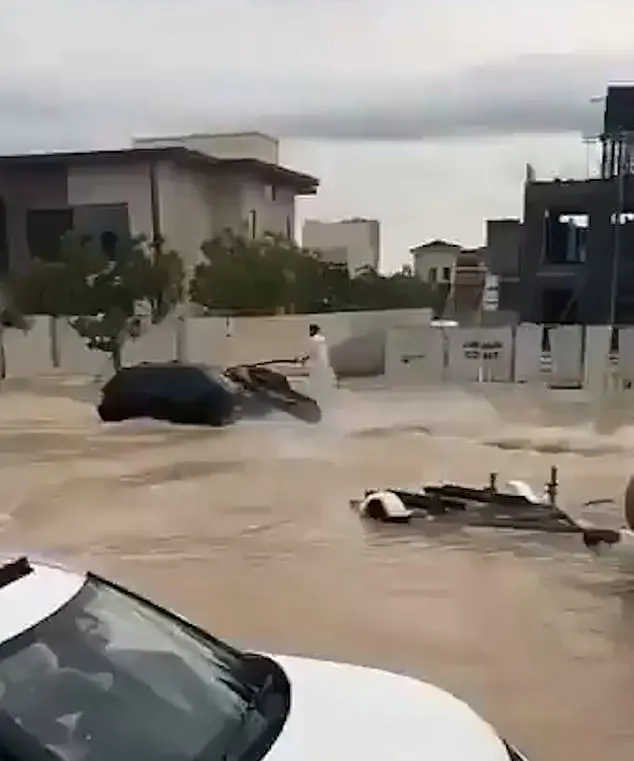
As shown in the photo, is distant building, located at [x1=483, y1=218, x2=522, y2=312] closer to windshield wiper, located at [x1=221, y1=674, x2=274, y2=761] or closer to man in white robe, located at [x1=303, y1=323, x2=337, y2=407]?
man in white robe, located at [x1=303, y1=323, x2=337, y2=407]

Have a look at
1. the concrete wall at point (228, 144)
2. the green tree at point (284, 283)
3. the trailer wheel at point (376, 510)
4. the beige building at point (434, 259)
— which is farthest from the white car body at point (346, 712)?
the concrete wall at point (228, 144)

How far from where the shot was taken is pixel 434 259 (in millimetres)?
4273

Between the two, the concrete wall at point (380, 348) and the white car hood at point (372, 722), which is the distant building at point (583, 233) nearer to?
the concrete wall at point (380, 348)

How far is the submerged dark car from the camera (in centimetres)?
499

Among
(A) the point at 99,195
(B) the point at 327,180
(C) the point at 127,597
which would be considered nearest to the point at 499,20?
(B) the point at 327,180

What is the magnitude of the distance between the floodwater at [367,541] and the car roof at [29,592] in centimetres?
111

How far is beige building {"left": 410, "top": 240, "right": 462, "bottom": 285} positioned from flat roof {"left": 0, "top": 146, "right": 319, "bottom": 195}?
1.76 feet

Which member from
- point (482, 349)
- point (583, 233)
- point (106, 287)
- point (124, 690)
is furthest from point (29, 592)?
point (482, 349)

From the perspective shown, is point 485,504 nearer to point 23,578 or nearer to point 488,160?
point 488,160

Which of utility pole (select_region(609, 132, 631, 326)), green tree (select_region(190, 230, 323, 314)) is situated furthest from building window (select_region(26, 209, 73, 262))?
utility pole (select_region(609, 132, 631, 326))

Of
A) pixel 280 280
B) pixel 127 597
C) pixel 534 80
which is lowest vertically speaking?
pixel 127 597

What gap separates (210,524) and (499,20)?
2.34 metres

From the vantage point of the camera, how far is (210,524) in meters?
3.90

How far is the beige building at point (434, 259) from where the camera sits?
166 inches
